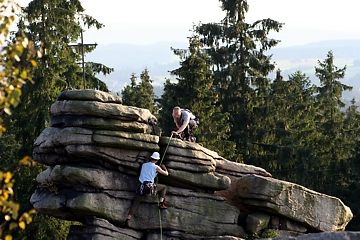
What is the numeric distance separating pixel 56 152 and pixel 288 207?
8090 millimetres

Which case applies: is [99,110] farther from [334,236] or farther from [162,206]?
[334,236]

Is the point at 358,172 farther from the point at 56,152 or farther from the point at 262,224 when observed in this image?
the point at 56,152

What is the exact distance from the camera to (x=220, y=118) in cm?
3544

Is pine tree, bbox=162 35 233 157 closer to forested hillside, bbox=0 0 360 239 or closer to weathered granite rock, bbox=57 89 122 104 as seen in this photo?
forested hillside, bbox=0 0 360 239

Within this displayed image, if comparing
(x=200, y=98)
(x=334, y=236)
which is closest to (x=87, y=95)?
(x=334, y=236)

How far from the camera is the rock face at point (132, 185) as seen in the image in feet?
63.8

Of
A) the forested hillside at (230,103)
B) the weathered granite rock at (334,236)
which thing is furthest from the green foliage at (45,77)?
the weathered granite rock at (334,236)

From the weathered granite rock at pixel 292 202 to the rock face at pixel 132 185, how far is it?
1.4 inches

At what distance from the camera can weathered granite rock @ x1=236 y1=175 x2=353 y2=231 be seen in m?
20.8

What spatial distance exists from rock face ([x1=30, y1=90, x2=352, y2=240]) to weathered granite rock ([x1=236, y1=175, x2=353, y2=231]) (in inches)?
1.4

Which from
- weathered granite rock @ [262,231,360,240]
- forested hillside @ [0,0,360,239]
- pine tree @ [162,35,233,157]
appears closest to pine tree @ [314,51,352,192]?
forested hillside @ [0,0,360,239]

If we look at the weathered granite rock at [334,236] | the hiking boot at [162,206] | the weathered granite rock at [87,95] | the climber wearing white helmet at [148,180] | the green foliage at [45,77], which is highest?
the green foliage at [45,77]

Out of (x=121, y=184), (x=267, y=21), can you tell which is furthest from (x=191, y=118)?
(x=267, y=21)

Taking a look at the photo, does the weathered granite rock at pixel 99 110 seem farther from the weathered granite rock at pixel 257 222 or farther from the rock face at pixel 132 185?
the weathered granite rock at pixel 257 222
